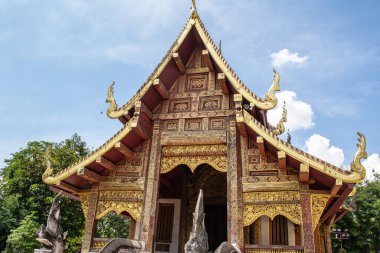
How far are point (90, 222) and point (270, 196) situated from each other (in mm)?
4369

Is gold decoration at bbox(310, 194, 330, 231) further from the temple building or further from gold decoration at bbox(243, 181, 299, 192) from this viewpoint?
gold decoration at bbox(243, 181, 299, 192)

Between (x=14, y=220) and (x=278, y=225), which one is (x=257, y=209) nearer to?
(x=278, y=225)

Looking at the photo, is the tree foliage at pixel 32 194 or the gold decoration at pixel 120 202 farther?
the tree foliage at pixel 32 194

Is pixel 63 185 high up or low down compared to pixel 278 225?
up

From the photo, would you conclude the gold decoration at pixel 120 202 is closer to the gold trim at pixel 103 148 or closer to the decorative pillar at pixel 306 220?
the gold trim at pixel 103 148

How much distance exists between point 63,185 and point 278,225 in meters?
5.50

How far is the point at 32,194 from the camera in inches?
842

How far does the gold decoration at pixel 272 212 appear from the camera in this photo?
6.78 m

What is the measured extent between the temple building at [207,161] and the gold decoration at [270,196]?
0.02 meters

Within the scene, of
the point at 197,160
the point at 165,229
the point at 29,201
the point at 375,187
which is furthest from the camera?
the point at 375,187

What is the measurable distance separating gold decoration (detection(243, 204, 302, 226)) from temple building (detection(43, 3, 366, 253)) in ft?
0.07

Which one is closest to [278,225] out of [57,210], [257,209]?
[257,209]

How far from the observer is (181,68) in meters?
8.73

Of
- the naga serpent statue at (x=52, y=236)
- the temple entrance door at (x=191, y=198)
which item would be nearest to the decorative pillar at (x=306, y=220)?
the temple entrance door at (x=191, y=198)
